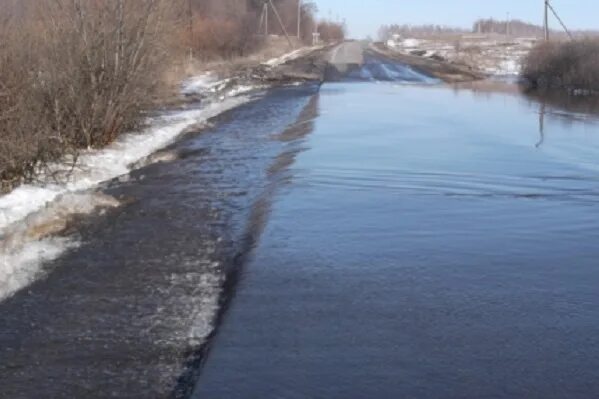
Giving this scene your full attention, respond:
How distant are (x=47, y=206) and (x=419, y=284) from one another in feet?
17.3

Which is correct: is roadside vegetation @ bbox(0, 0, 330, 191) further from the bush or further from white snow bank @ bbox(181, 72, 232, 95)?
white snow bank @ bbox(181, 72, 232, 95)

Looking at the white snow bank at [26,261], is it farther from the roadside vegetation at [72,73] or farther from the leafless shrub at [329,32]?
the leafless shrub at [329,32]

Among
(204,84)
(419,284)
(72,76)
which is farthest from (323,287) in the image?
(204,84)

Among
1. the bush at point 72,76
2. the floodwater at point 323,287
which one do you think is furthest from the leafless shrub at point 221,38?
the floodwater at point 323,287

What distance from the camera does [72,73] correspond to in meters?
15.7

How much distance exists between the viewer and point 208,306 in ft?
23.4

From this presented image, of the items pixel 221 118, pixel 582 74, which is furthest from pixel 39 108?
pixel 582 74

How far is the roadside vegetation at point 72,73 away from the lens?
38.4 feet

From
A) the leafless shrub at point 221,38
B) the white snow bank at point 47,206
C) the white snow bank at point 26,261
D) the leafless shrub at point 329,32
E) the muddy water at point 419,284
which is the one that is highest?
the leafless shrub at point 329,32

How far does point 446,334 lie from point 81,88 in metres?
11.4

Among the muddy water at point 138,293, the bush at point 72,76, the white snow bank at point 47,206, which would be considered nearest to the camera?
the muddy water at point 138,293

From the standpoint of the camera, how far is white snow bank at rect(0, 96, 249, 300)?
8359 mm

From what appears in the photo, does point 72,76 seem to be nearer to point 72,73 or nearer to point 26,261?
point 72,73

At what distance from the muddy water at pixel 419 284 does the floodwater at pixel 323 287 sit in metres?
0.03
